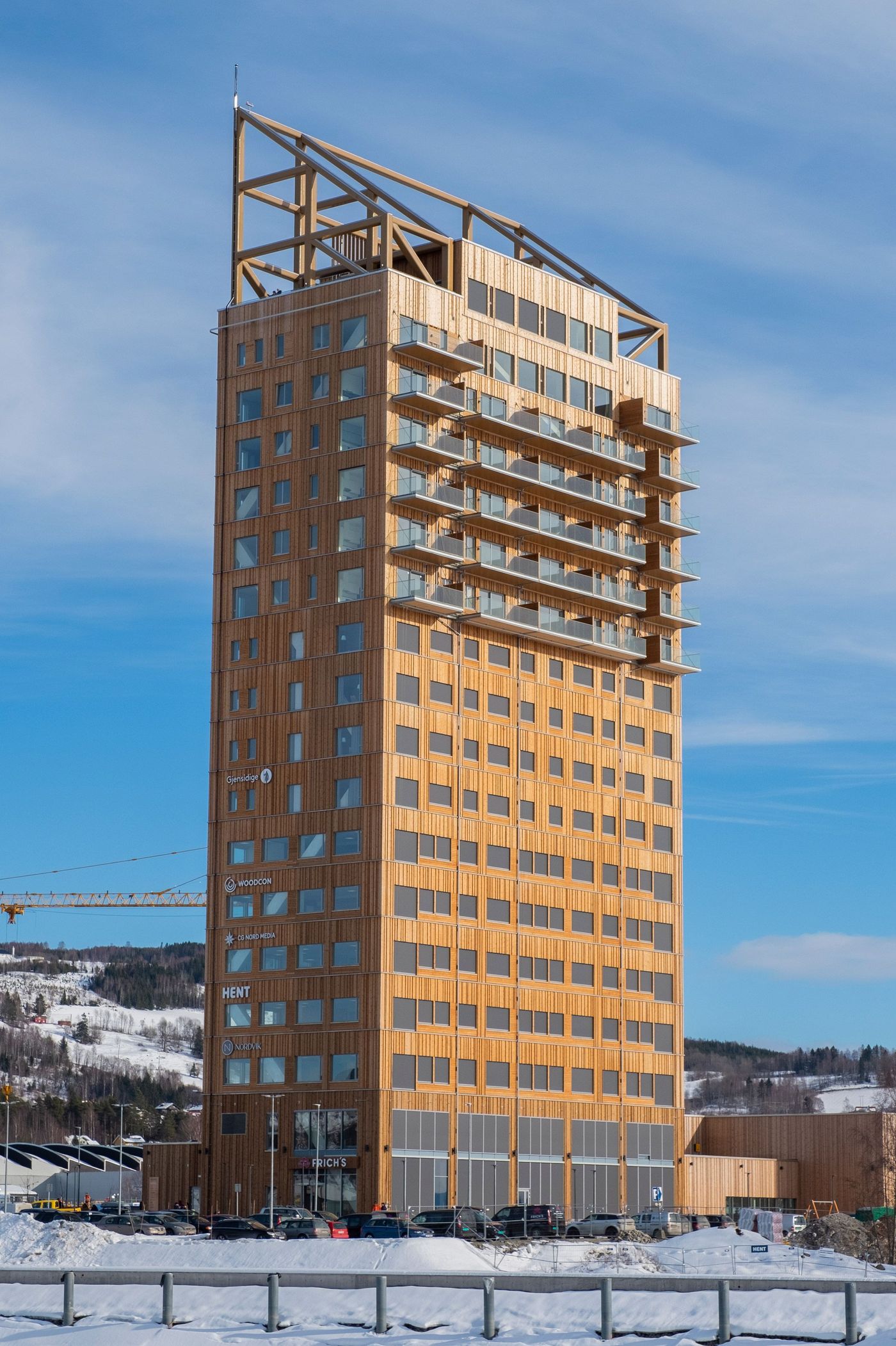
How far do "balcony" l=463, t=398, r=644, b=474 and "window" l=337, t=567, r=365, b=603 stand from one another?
13004mm

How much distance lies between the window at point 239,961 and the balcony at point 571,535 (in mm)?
30730

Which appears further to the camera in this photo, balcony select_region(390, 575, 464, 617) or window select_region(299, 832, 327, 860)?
balcony select_region(390, 575, 464, 617)

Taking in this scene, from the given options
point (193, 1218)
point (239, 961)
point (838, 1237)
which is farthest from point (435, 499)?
point (838, 1237)

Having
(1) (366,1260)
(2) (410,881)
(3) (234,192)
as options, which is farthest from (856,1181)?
(1) (366,1260)

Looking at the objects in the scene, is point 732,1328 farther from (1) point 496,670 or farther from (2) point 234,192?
(2) point 234,192

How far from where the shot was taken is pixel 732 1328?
3481 centimetres

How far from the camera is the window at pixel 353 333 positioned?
12250cm

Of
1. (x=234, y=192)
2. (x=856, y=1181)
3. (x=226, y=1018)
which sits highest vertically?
(x=234, y=192)

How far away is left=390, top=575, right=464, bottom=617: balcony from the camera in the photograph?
121 m

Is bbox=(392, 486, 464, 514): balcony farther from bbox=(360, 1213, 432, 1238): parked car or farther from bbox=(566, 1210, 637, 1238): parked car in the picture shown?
bbox=(360, 1213, 432, 1238): parked car

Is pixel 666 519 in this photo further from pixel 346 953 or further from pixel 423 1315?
pixel 423 1315

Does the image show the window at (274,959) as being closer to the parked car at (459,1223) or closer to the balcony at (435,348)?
the parked car at (459,1223)

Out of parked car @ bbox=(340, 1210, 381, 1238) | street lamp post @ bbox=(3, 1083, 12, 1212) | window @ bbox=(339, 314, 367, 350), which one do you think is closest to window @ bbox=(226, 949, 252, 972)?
parked car @ bbox=(340, 1210, 381, 1238)

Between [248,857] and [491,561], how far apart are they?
24.6m
